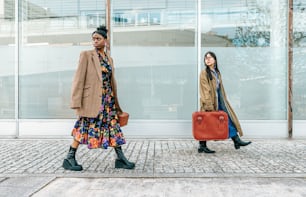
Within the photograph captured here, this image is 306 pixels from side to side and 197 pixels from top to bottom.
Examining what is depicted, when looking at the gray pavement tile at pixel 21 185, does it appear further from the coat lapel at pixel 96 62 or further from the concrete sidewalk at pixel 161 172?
the coat lapel at pixel 96 62

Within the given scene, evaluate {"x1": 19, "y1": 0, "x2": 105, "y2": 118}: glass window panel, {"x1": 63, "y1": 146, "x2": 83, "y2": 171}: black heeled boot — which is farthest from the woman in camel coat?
{"x1": 19, "y1": 0, "x2": 105, "y2": 118}: glass window panel

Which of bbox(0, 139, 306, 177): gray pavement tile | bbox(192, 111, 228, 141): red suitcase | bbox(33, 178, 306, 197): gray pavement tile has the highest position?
bbox(192, 111, 228, 141): red suitcase

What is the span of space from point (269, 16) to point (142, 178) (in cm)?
537

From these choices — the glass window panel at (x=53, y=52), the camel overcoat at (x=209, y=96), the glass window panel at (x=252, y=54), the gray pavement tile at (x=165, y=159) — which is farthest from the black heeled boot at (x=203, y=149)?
the glass window panel at (x=53, y=52)

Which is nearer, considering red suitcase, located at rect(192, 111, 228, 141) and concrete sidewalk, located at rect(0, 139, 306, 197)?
concrete sidewalk, located at rect(0, 139, 306, 197)

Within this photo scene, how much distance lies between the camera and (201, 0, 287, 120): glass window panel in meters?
8.16

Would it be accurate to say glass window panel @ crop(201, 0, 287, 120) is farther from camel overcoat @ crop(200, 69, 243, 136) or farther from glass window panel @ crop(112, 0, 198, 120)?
camel overcoat @ crop(200, 69, 243, 136)

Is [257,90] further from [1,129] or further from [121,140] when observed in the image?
[1,129]

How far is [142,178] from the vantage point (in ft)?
15.0

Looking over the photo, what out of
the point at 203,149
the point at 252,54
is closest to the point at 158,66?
the point at 252,54

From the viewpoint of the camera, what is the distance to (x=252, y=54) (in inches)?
322

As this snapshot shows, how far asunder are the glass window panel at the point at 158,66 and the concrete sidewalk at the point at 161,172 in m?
1.21

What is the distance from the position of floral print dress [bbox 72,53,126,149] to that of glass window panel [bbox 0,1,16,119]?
155 inches

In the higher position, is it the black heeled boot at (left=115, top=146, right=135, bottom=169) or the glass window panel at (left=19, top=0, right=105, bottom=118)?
the glass window panel at (left=19, top=0, right=105, bottom=118)
